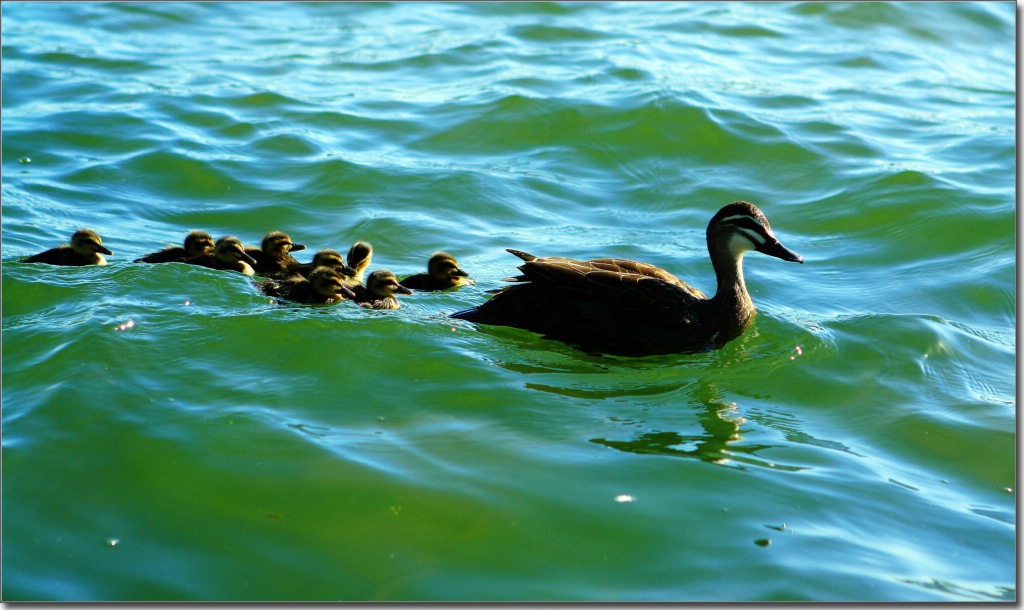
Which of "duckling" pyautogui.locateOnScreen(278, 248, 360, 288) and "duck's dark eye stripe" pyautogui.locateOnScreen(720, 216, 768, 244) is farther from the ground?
"duck's dark eye stripe" pyautogui.locateOnScreen(720, 216, 768, 244)

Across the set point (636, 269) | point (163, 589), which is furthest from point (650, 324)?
point (163, 589)

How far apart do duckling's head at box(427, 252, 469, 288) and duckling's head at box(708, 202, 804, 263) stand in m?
1.90

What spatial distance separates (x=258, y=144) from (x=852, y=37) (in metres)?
9.72

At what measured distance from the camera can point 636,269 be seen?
7.62 metres

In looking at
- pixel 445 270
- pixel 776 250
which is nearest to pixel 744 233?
pixel 776 250

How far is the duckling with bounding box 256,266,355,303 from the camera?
785 centimetres

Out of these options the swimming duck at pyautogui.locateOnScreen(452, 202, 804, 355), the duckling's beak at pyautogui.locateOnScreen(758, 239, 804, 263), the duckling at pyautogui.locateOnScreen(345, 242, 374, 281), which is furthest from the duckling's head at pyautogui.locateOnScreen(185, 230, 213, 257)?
the duckling's beak at pyautogui.locateOnScreen(758, 239, 804, 263)

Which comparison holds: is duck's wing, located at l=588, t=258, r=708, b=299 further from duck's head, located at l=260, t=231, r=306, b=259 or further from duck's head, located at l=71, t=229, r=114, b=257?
duck's head, located at l=71, t=229, r=114, b=257

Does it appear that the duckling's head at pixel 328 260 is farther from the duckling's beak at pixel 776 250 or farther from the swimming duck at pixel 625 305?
the duckling's beak at pixel 776 250

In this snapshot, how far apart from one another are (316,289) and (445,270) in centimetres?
106

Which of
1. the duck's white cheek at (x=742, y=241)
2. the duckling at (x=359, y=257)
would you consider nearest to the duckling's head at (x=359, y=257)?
the duckling at (x=359, y=257)

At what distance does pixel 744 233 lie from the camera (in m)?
7.79

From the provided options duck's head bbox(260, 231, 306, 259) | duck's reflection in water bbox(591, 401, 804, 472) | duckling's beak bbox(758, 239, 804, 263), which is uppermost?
duckling's beak bbox(758, 239, 804, 263)

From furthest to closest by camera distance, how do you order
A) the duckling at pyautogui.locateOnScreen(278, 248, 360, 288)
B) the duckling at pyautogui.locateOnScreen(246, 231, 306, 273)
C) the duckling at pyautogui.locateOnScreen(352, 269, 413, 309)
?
the duckling at pyautogui.locateOnScreen(246, 231, 306, 273) < the duckling at pyautogui.locateOnScreen(278, 248, 360, 288) < the duckling at pyautogui.locateOnScreen(352, 269, 413, 309)
